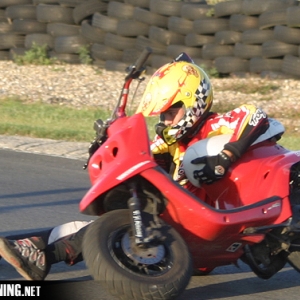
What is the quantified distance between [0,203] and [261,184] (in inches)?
119

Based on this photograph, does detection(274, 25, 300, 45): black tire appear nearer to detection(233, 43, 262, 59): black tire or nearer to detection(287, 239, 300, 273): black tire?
detection(233, 43, 262, 59): black tire

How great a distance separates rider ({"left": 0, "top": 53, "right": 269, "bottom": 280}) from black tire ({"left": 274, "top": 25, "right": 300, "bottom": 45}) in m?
9.12

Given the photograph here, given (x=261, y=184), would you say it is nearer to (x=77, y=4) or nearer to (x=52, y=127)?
(x=52, y=127)

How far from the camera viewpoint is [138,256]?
3.92 m

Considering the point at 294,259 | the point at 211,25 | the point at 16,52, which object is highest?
the point at 294,259

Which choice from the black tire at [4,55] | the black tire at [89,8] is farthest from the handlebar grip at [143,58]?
the black tire at [4,55]

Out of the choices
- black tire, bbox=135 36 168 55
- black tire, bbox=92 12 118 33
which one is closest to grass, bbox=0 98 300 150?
black tire, bbox=135 36 168 55

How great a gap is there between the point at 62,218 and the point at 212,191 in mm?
2197

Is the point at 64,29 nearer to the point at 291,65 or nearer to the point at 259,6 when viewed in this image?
the point at 259,6

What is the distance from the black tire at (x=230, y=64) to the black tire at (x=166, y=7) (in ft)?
3.78

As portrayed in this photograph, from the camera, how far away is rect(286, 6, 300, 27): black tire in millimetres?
→ 13289

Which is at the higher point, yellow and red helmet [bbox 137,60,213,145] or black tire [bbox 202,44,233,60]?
yellow and red helmet [bbox 137,60,213,145]

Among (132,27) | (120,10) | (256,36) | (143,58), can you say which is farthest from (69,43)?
(143,58)

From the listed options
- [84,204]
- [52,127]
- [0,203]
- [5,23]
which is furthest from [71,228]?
[5,23]
